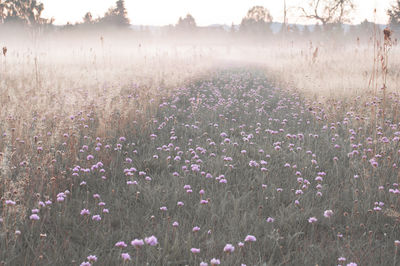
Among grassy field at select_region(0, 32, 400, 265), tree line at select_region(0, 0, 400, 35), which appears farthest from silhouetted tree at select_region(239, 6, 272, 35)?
grassy field at select_region(0, 32, 400, 265)

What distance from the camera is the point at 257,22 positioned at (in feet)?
197

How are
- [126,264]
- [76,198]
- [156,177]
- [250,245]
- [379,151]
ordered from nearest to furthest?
[126,264], [250,245], [76,198], [156,177], [379,151]

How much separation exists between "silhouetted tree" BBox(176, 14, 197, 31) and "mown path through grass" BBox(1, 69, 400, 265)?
207ft

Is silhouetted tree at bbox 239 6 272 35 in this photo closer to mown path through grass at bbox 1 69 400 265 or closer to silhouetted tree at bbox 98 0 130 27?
silhouetted tree at bbox 98 0 130 27

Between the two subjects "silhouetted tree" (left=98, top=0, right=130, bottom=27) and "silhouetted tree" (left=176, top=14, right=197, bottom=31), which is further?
"silhouetted tree" (left=176, top=14, right=197, bottom=31)

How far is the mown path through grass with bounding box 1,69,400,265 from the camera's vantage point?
1.86 m

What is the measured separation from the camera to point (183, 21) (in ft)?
209

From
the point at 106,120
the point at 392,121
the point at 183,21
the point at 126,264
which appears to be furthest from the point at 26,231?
the point at 183,21

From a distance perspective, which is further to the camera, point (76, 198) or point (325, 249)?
point (76, 198)

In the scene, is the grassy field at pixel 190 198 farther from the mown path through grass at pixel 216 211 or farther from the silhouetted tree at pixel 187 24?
the silhouetted tree at pixel 187 24

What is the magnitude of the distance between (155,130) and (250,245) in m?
2.85

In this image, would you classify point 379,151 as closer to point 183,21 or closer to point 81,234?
point 81,234

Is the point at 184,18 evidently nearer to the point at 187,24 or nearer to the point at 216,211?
the point at 187,24

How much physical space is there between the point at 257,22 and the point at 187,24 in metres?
14.9
